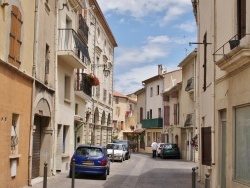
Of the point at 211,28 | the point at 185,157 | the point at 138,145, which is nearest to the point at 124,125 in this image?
the point at 138,145

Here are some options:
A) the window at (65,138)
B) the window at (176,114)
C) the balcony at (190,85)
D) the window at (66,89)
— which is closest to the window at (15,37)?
the window at (66,89)

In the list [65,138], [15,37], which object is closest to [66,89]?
[65,138]

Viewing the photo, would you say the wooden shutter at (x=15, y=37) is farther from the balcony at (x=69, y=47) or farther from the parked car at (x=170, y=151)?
the parked car at (x=170, y=151)

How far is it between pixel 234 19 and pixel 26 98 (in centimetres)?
776

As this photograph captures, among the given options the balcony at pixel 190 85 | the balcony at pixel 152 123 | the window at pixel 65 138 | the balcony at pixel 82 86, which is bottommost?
the window at pixel 65 138

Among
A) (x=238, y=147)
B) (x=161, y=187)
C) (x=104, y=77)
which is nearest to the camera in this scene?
(x=238, y=147)

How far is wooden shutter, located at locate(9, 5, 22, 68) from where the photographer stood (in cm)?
1398

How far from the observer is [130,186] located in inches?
702

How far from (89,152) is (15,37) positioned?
7.65 metres

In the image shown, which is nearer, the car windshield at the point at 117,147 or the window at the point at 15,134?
the window at the point at 15,134

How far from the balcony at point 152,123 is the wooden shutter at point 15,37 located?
131ft

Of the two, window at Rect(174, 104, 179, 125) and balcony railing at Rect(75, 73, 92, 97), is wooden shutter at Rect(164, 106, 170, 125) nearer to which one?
window at Rect(174, 104, 179, 125)

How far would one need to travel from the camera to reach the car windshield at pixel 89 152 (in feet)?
66.5

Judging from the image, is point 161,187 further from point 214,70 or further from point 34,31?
point 34,31
